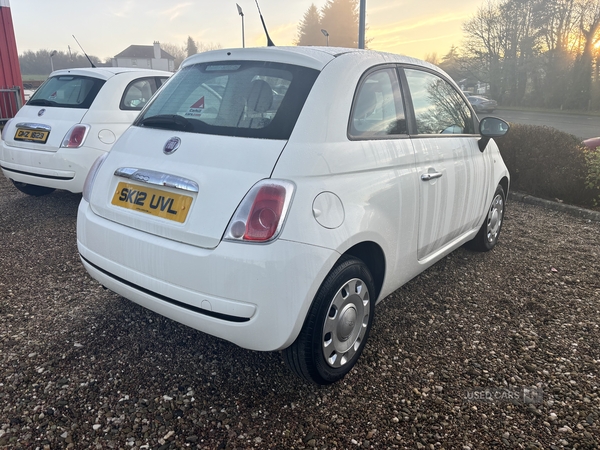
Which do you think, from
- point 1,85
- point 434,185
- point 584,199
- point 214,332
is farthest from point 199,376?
point 1,85

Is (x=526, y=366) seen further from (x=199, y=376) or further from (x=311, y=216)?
(x=199, y=376)

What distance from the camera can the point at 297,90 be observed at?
7.68ft

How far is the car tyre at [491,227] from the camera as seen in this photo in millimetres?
4348

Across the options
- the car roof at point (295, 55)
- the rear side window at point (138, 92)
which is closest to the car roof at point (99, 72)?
the rear side window at point (138, 92)

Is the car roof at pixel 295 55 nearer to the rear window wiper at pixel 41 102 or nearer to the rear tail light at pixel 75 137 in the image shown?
the rear tail light at pixel 75 137

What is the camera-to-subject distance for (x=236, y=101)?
245 centimetres

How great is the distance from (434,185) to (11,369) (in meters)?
2.76

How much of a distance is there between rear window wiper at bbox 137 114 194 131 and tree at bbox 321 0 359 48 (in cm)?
5530

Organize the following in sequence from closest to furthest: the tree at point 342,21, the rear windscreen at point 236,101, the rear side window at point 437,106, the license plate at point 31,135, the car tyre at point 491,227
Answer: the rear windscreen at point 236,101 → the rear side window at point 437,106 → the car tyre at point 491,227 → the license plate at point 31,135 → the tree at point 342,21

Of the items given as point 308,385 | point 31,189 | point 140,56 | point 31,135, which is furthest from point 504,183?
point 140,56

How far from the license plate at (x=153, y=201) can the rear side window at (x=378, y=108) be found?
0.95 m

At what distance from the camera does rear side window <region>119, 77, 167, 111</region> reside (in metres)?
5.89

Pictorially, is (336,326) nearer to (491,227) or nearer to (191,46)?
(491,227)

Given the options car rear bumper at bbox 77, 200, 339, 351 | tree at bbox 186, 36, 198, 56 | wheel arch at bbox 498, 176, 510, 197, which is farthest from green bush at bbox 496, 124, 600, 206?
tree at bbox 186, 36, 198, 56
